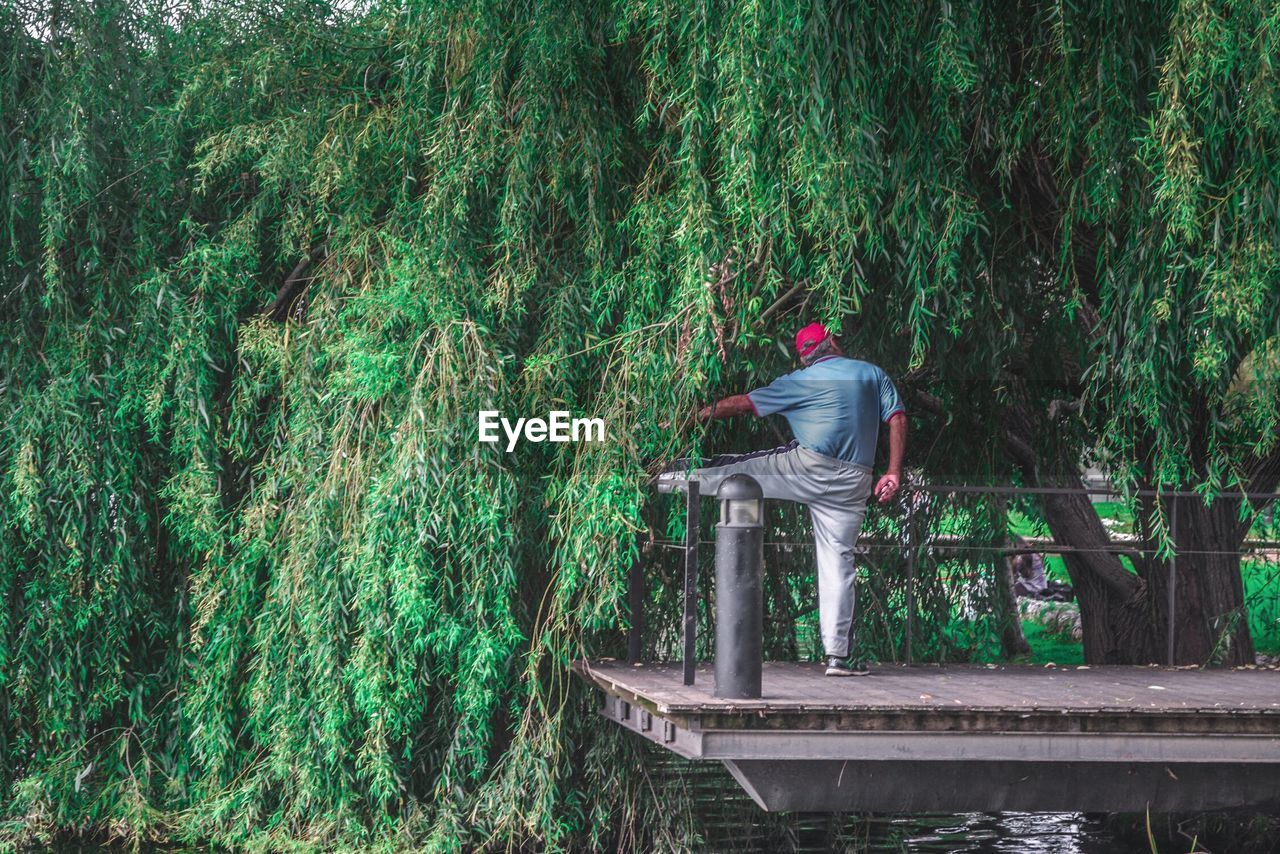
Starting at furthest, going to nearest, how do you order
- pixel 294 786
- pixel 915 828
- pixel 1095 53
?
pixel 915 828, pixel 294 786, pixel 1095 53

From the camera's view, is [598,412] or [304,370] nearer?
[598,412]

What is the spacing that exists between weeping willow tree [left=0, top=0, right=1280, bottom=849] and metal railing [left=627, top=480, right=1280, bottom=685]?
0.66 feet

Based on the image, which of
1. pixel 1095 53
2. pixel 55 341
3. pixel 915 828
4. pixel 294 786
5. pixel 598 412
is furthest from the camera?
pixel 915 828

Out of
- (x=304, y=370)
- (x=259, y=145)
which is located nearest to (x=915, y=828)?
(x=304, y=370)

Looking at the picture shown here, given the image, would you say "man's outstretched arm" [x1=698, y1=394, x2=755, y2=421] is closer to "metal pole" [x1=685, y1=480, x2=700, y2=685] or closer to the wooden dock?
Answer: "metal pole" [x1=685, y1=480, x2=700, y2=685]

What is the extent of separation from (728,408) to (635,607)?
1.28 m

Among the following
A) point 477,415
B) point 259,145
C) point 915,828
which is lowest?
point 915,828

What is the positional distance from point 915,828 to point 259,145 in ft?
21.6

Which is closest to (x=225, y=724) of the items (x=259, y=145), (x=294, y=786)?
(x=294, y=786)

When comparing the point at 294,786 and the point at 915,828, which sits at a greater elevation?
the point at 294,786

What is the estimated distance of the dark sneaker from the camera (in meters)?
7.34

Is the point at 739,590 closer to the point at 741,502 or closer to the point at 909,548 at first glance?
the point at 741,502

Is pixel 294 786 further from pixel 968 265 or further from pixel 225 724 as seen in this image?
pixel 968 265

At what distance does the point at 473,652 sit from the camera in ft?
25.8
